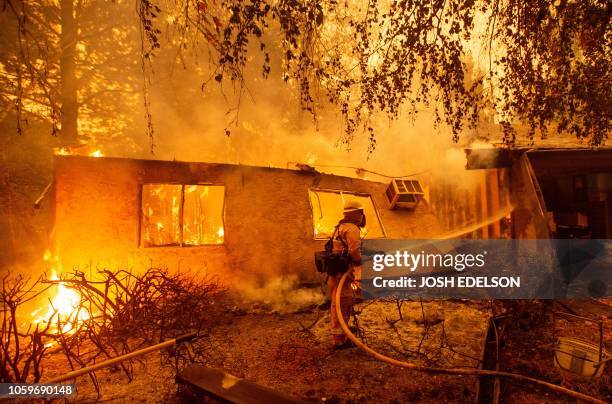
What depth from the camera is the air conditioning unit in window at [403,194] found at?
11.3 meters

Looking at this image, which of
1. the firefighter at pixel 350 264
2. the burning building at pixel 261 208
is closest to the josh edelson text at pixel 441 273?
the burning building at pixel 261 208

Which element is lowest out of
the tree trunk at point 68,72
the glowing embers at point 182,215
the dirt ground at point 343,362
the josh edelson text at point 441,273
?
the dirt ground at point 343,362

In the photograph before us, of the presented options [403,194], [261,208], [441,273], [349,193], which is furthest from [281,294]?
[403,194]

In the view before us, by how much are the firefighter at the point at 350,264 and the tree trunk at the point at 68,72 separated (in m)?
13.8

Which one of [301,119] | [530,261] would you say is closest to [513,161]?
[530,261]

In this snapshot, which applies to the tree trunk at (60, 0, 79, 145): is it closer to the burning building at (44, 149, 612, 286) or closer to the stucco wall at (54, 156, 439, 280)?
the stucco wall at (54, 156, 439, 280)

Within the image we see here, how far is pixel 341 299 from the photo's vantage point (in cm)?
541

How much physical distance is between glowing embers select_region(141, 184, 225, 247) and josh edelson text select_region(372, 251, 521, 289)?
4432 millimetres

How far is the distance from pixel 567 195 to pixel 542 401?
10797 mm

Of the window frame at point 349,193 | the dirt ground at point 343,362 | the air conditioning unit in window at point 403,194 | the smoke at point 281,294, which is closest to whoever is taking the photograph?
the dirt ground at point 343,362

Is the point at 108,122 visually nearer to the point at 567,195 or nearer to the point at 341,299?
the point at 341,299

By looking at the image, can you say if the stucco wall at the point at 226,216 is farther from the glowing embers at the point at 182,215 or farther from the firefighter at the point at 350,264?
the firefighter at the point at 350,264

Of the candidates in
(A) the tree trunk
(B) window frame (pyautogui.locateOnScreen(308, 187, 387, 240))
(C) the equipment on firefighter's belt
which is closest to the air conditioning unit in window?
(B) window frame (pyautogui.locateOnScreen(308, 187, 387, 240))

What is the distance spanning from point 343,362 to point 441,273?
515 cm
